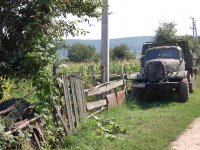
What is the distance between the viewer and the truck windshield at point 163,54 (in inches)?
643

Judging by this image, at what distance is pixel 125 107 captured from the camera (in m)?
12.9

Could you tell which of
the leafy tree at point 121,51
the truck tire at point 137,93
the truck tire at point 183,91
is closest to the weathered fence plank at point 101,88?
the truck tire at point 137,93

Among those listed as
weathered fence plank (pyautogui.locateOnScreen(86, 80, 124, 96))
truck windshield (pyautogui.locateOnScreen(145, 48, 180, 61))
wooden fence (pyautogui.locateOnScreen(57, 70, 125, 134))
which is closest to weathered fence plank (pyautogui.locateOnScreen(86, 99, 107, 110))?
wooden fence (pyautogui.locateOnScreen(57, 70, 125, 134))

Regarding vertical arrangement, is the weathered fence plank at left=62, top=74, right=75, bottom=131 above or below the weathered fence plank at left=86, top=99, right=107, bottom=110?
above

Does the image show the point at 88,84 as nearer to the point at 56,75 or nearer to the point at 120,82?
the point at 120,82

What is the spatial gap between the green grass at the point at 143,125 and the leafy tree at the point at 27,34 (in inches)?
69.8

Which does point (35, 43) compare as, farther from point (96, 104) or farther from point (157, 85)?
point (157, 85)

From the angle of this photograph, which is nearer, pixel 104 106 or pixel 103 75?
pixel 104 106

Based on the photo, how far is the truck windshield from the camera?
16.3 meters

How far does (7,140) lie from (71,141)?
7.23 feet

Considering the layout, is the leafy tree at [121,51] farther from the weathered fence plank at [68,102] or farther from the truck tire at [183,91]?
the weathered fence plank at [68,102]

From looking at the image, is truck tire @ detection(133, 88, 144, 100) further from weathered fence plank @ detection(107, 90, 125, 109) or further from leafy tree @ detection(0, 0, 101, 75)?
leafy tree @ detection(0, 0, 101, 75)

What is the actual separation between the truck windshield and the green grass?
6.65 ft

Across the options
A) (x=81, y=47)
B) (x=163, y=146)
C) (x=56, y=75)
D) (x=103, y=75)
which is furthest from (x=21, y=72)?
(x=81, y=47)
